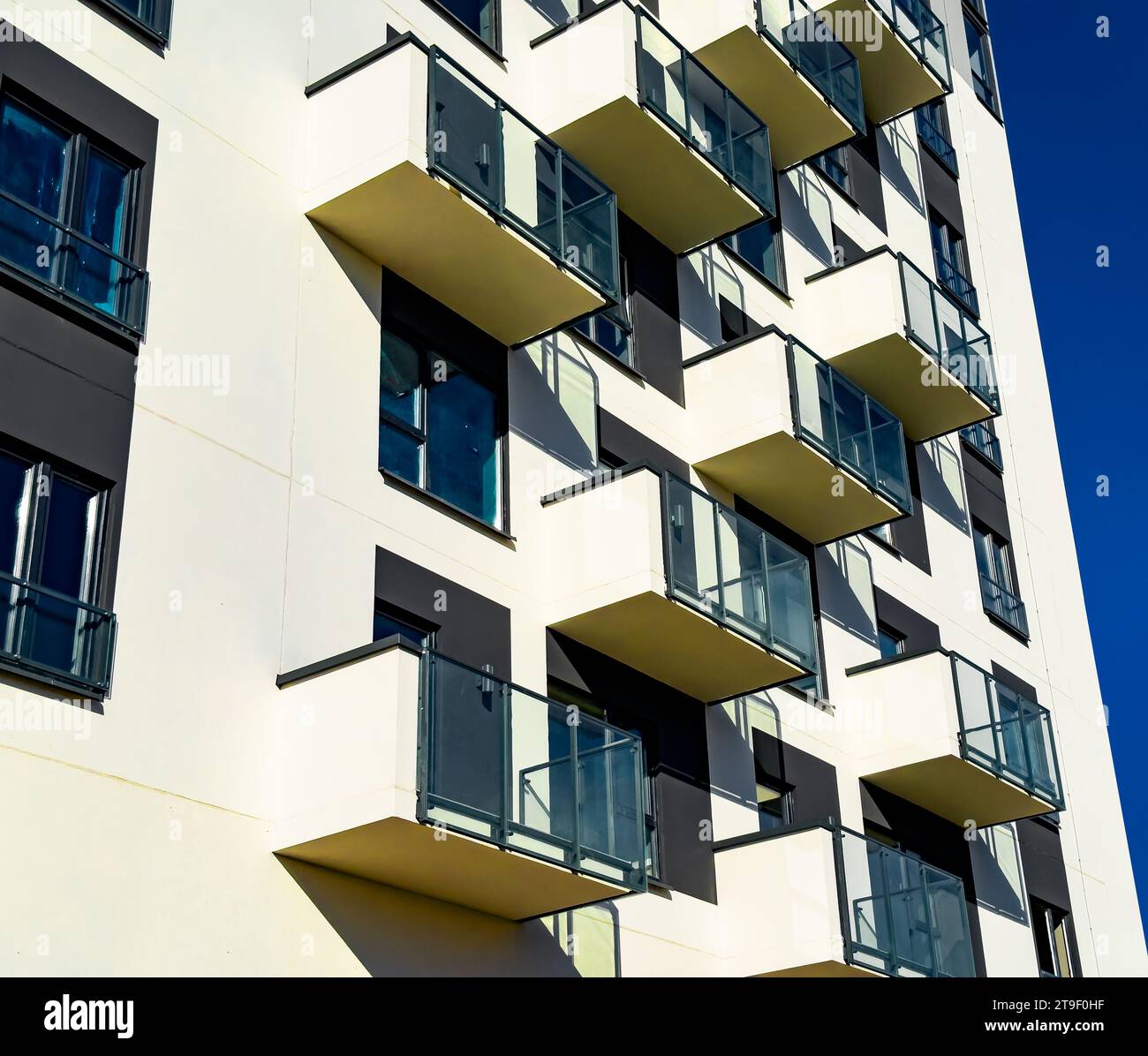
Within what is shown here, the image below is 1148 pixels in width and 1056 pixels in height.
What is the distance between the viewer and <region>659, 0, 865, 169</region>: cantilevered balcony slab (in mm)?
23578

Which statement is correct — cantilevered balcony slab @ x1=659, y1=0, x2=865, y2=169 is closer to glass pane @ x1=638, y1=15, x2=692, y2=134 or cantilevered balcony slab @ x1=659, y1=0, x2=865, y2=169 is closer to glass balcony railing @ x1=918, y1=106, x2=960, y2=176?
glass pane @ x1=638, y1=15, x2=692, y2=134

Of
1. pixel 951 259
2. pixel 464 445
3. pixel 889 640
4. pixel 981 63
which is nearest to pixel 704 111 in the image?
pixel 464 445

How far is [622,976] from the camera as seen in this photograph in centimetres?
1599

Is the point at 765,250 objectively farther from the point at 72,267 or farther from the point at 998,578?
the point at 72,267

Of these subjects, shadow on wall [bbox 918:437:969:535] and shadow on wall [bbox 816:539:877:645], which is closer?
shadow on wall [bbox 816:539:877:645]

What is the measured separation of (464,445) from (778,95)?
9.92m

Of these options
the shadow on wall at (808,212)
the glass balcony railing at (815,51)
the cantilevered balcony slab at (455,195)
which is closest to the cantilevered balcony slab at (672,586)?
the cantilevered balcony slab at (455,195)

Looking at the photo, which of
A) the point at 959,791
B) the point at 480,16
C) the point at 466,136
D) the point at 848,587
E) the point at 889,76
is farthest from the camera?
the point at 889,76

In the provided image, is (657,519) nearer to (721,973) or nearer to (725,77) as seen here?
(721,973)

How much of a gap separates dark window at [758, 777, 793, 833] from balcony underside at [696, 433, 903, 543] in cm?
381

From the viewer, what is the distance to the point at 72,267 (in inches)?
521

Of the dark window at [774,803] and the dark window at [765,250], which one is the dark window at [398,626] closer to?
the dark window at [774,803]

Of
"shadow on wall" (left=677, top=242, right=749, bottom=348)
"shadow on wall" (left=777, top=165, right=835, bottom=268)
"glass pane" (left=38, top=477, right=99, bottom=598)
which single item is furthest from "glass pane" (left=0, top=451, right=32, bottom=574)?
"shadow on wall" (left=777, top=165, right=835, bottom=268)

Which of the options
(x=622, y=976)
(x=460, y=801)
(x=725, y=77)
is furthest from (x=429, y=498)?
(x=725, y=77)
